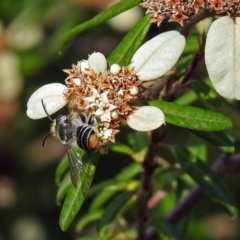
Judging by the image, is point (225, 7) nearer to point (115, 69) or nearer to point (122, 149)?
point (115, 69)

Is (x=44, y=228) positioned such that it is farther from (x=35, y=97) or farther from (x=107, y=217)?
(x=35, y=97)

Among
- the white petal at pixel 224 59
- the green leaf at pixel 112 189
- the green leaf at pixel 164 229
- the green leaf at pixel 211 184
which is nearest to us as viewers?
the white petal at pixel 224 59

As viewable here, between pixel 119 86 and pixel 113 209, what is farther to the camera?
pixel 113 209

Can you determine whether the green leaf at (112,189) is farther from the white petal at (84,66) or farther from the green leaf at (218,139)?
the white petal at (84,66)

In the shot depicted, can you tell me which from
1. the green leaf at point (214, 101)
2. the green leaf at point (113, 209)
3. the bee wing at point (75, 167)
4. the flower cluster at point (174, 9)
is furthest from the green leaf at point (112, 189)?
the flower cluster at point (174, 9)

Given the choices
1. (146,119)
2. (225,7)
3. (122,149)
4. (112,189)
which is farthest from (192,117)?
(112,189)

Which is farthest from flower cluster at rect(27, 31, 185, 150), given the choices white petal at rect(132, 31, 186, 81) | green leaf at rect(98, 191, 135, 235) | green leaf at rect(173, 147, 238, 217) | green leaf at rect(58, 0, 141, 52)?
green leaf at rect(98, 191, 135, 235)
